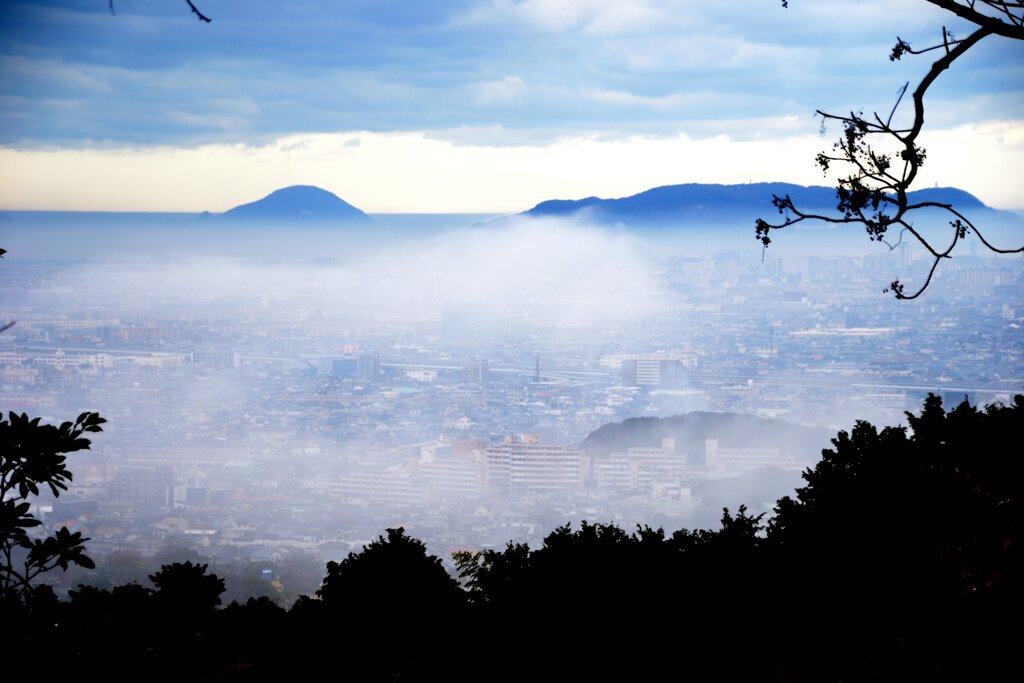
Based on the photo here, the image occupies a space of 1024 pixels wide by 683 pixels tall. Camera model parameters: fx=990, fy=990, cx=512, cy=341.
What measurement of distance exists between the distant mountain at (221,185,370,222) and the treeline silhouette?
A: 51.6 meters

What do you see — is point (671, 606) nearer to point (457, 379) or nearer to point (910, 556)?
point (910, 556)

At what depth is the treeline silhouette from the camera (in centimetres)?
427

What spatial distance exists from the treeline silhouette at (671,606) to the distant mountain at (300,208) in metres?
51.6

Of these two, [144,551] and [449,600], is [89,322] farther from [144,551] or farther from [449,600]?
[449,600]

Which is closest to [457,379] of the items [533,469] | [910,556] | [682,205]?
[533,469]

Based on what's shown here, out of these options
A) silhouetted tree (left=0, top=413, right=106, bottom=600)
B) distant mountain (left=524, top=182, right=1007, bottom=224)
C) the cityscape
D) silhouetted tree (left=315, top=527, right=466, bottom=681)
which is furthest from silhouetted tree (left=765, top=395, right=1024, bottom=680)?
distant mountain (left=524, top=182, right=1007, bottom=224)

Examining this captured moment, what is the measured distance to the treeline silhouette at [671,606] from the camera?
4.27m

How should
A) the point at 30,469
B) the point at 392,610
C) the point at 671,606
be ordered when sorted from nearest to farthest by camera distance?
the point at 30,469 < the point at 671,606 < the point at 392,610

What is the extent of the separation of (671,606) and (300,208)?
178ft

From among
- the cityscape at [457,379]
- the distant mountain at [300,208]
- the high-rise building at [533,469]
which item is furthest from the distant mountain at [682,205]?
the high-rise building at [533,469]

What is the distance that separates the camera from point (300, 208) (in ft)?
188

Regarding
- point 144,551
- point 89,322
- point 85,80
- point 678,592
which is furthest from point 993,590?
point 85,80

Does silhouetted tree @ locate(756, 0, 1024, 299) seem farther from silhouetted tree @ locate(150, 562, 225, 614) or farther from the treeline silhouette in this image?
silhouetted tree @ locate(150, 562, 225, 614)

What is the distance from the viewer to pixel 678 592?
5.84 meters
